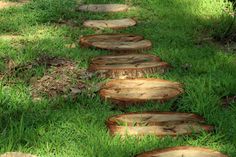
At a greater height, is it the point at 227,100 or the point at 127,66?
the point at 127,66

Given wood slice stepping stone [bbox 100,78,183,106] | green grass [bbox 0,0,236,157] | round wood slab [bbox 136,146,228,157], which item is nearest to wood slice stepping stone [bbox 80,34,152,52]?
green grass [bbox 0,0,236,157]

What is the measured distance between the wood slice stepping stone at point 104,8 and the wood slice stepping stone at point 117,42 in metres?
1.41

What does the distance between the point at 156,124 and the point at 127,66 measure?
39.4 inches

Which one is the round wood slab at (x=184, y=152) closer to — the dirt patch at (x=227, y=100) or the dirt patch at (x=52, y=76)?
the dirt patch at (x=227, y=100)

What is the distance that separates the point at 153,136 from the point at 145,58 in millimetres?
1414

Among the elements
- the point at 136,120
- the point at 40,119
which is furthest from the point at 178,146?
the point at 40,119

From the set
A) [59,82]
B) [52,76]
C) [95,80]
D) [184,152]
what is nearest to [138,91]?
[95,80]

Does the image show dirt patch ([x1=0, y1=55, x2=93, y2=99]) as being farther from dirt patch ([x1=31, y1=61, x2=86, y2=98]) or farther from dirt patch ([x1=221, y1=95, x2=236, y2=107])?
dirt patch ([x1=221, y1=95, x2=236, y2=107])

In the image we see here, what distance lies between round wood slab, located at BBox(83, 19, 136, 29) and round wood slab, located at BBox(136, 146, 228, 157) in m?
2.93

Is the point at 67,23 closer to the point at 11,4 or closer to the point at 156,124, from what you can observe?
the point at 11,4

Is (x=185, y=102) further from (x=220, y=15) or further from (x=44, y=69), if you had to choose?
(x=220, y=15)

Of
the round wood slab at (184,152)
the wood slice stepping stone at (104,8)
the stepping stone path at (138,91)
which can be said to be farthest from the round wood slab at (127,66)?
the wood slice stepping stone at (104,8)

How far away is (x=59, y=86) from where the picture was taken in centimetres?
376

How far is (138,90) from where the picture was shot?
11.8 ft
